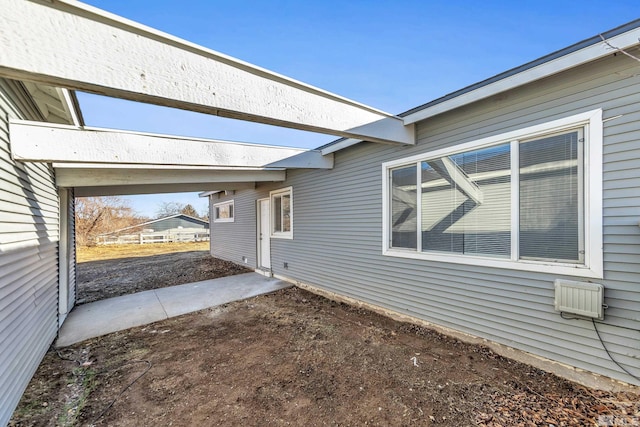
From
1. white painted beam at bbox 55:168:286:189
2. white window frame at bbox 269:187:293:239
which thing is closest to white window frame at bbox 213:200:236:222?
white window frame at bbox 269:187:293:239

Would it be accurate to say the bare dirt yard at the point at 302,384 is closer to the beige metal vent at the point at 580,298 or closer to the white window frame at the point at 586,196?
the beige metal vent at the point at 580,298

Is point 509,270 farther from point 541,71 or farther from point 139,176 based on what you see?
point 139,176

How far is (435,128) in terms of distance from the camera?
354cm

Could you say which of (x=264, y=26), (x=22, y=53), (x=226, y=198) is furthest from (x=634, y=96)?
(x=226, y=198)

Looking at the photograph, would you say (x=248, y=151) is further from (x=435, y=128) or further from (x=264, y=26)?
(x=435, y=128)

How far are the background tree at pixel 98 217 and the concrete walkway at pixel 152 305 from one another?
16.4 meters

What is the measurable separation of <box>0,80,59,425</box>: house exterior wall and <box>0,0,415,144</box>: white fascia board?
1531 millimetres

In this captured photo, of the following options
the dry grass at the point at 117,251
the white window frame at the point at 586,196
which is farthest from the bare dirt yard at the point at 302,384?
the dry grass at the point at 117,251

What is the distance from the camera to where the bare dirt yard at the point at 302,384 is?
2098 mm

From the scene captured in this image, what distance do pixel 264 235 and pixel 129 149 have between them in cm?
483

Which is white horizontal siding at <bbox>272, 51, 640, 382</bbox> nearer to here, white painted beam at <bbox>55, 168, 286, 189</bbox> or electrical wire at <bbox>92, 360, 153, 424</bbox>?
white painted beam at <bbox>55, 168, 286, 189</bbox>

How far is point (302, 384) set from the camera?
2.55 metres

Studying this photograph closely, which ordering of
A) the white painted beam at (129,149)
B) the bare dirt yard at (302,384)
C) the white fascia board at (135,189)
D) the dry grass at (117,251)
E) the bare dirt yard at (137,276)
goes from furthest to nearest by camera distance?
1. the dry grass at (117,251)
2. the bare dirt yard at (137,276)
3. the white fascia board at (135,189)
4. the white painted beam at (129,149)
5. the bare dirt yard at (302,384)

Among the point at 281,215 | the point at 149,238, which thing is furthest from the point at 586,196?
the point at 149,238
